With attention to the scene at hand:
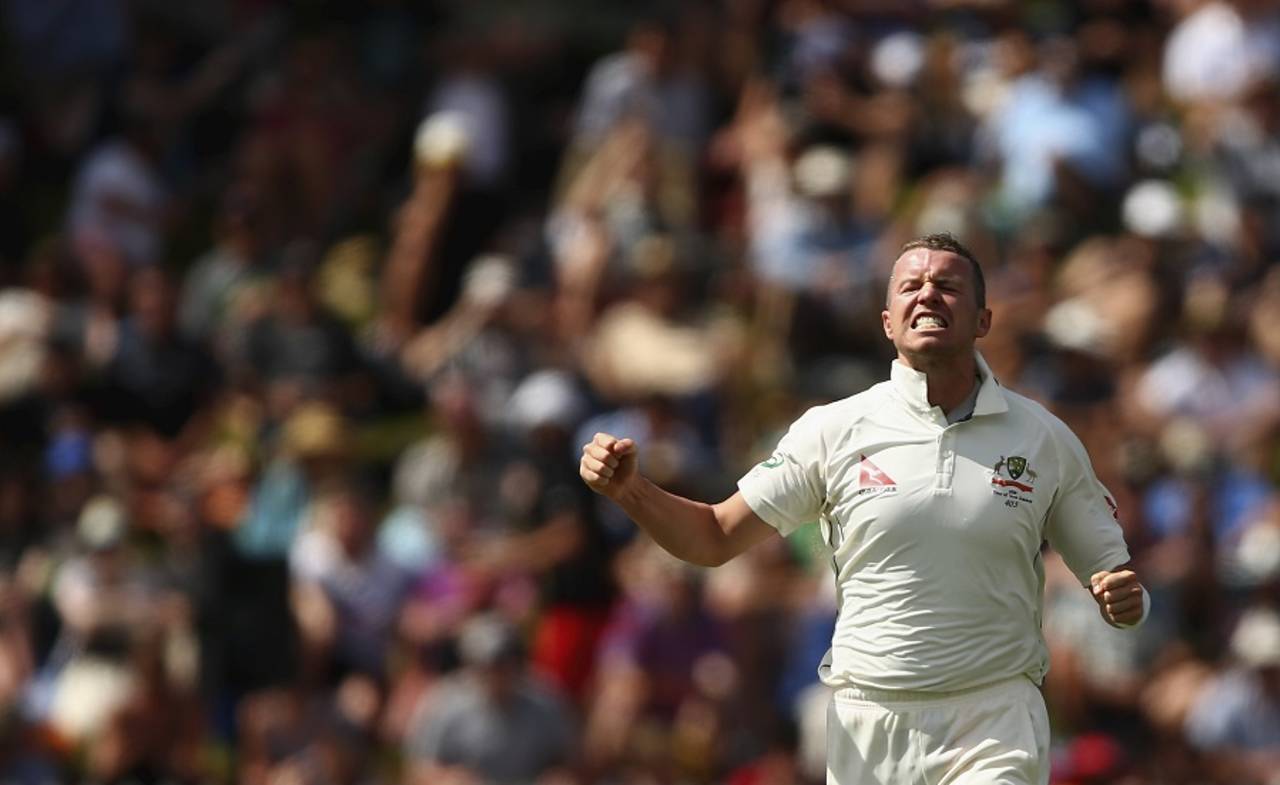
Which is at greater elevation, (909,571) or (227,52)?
(227,52)

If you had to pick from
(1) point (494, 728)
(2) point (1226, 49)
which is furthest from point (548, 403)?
(2) point (1226, 49)

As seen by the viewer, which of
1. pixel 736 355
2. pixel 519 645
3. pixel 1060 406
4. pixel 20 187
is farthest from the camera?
pixel 20 187

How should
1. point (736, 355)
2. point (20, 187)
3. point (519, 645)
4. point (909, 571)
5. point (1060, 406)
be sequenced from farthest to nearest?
point (20, 187), point (736, 355), point (1060, 406), point (519, 645), point (909, 571)

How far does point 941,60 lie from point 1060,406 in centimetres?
441

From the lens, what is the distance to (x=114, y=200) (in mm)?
18281

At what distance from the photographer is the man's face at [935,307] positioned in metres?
7.17

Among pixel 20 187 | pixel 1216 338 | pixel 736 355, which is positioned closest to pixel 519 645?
pixel 736 355

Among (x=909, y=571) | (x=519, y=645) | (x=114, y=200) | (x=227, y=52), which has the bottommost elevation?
(x=519, y=645)

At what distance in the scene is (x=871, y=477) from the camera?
7.23 m

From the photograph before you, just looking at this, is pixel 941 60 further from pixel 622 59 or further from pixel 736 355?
pixel 736 355

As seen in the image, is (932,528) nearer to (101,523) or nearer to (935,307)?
(935,307)

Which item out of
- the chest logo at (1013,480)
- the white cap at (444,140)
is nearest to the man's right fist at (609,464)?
the chest logo at (1013,480)

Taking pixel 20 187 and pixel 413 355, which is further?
pixel 20 187

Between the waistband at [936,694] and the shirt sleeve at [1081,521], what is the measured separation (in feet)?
1.25
